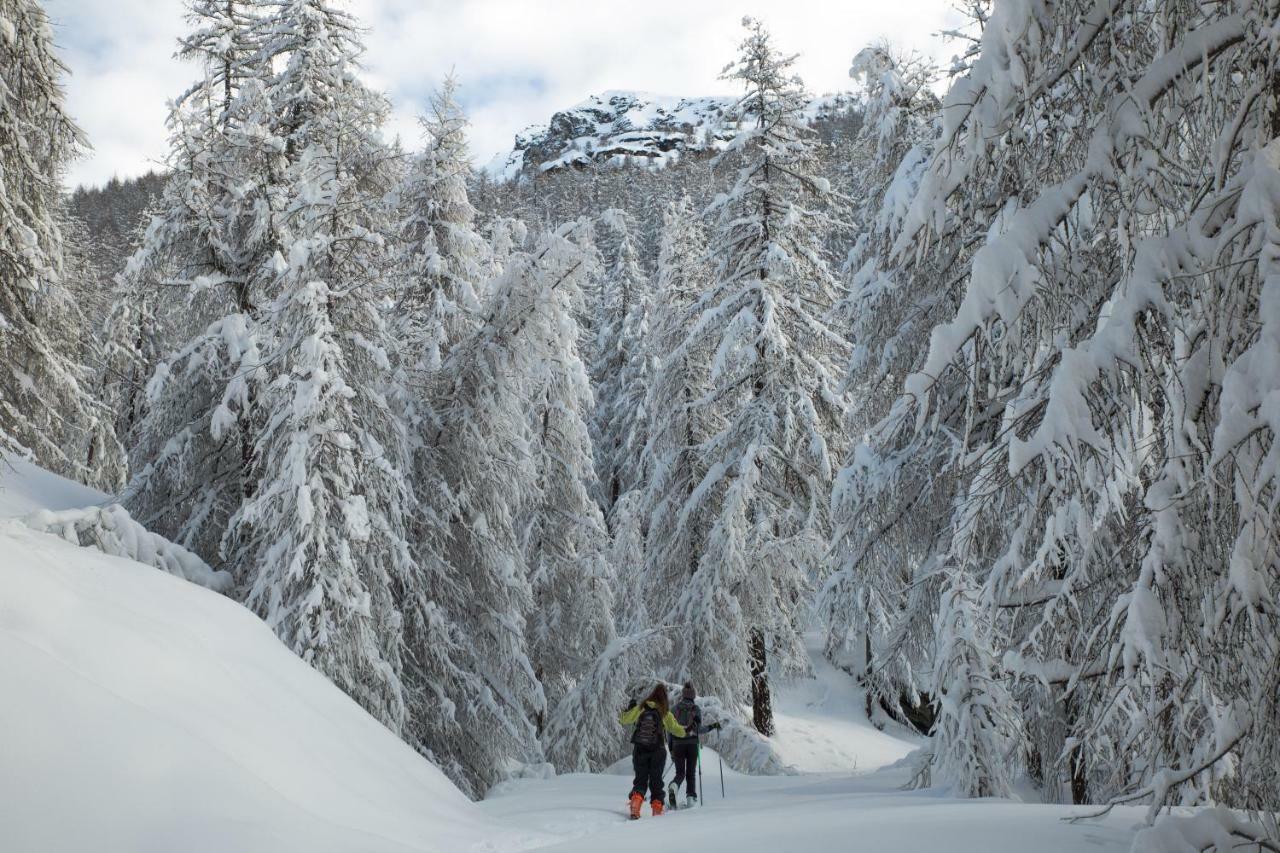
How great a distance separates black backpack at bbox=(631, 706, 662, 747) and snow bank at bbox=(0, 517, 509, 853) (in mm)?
2272

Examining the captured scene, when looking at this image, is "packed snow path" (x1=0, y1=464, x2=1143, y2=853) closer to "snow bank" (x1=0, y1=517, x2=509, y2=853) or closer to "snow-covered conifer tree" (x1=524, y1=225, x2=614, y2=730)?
"snow bank" (x1=0, y1=517, x2=509, y2=853)

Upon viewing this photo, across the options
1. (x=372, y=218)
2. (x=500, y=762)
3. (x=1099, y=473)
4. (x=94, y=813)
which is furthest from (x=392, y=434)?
(x=1099, y=473)

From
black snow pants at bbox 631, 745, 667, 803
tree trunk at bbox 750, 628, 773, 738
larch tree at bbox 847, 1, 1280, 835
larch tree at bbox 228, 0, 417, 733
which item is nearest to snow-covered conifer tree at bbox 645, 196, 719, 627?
tree trunk at bbox 750, 628, 773, 738

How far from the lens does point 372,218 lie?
12.6m

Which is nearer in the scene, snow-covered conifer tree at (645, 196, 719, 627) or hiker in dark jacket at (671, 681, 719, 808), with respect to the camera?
hiker in dark jacket at (671, 681, 719, 808)

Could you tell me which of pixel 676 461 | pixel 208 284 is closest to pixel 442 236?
pixel 208 284

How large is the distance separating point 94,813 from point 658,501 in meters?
15.3

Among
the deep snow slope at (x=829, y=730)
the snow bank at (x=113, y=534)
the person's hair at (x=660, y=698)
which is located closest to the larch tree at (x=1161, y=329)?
the person's hair at (x=660, y=698)

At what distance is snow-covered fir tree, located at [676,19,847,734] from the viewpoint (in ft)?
51.2

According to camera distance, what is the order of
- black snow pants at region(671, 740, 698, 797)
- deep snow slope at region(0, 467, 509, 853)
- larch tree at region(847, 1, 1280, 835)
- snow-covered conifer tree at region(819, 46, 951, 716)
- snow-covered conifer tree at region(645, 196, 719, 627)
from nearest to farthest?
larch tree at region(847, 1, 1280, 835), deep snow slope at region(0, 467, 509, 853), black snow pants at region(671, 740, 698, 797), snow-covered conifer tree at region(819, 46, 951, 716), snow-covered conifer tree at region(645, 196, 719, 627)

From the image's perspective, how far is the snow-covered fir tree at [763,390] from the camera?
15617mm

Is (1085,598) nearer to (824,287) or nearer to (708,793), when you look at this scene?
(708,793)

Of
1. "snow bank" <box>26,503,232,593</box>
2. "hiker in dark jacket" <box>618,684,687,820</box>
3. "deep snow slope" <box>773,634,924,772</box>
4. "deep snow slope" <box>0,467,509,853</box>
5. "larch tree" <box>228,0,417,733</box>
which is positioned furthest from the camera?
"deep snow slope" <box>773,634,924,772</box>

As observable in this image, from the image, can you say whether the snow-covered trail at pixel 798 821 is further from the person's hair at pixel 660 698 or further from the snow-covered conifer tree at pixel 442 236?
the snow-covered conifer tree at pixel 442 236
